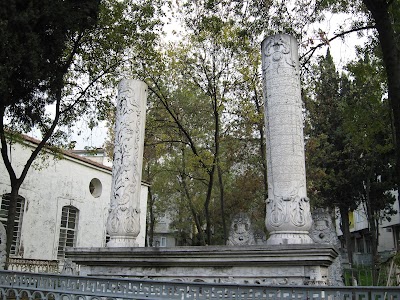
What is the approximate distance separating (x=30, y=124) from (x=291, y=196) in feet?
28.0

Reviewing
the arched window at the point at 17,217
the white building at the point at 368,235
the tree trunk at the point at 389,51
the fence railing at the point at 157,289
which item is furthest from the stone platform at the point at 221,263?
the white building at the point at 368,235

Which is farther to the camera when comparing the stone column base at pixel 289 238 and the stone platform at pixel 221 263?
the stone column base at pixel 289 238

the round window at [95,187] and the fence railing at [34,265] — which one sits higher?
the round window at [95,187]

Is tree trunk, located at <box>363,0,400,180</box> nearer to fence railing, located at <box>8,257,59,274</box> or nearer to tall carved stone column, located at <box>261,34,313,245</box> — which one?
tall carved stone column, located at <box>261,34,313,245</box>

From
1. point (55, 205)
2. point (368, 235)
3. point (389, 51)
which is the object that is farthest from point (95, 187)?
point (368, 235)

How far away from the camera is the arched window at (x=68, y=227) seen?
1756 centimetres

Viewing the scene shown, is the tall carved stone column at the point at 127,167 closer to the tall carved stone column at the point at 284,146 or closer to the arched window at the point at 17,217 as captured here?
the tall carved stone column at the point at 284,146

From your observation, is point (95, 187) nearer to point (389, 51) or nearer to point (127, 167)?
point (127, 167)

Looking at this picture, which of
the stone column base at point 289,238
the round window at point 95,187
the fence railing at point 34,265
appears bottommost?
the fence railing at point 34,265

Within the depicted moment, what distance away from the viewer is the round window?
776 inches

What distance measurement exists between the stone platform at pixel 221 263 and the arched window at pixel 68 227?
10597 millimetres

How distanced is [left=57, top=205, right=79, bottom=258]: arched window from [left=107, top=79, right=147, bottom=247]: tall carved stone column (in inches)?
404

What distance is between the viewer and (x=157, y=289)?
14.1 ft

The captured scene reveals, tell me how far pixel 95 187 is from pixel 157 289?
1621cm
